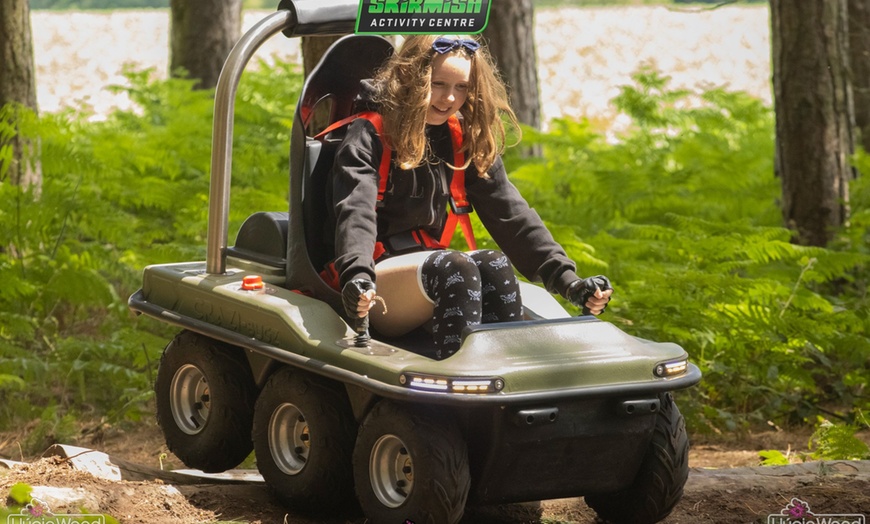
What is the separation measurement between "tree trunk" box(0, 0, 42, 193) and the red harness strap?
3366mm

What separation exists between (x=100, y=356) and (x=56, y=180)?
1512mm

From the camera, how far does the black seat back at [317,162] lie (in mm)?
4102

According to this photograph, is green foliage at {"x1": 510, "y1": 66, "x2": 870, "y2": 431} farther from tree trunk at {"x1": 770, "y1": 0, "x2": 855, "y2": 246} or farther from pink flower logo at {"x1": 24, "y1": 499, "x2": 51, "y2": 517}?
pink flower logo at {"x1": 24, "y1": 499, "x2": 51, "y2": 517}

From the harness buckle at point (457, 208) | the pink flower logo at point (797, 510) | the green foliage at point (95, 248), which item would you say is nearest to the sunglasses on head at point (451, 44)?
the harness buckle at point (457, 208)

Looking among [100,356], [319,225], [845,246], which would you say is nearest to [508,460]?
[319,225]

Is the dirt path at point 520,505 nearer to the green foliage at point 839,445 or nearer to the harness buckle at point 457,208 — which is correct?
the green foliage at point 839,445

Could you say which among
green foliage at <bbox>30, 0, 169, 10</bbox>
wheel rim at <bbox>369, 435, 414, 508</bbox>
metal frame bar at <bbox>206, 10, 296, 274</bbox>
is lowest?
wheel rim at <bbox>369, 435, 414, 508</bbox>

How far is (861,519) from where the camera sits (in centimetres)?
387

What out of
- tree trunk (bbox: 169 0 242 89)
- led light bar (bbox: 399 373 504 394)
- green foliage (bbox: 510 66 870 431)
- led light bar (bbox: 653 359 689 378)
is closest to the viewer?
led light bar (bbox: 399 373 504 394)

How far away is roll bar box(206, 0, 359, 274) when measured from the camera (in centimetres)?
412

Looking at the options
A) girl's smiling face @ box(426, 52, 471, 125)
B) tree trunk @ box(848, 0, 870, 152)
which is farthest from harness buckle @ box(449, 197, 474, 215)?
tree trunk @ box(848, 0, 870, 152)

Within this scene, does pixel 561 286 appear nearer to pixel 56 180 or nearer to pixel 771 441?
pixel 771 441

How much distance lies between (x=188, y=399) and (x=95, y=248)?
2536 millimetres

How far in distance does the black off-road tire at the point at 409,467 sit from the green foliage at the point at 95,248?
2278 millimetres
